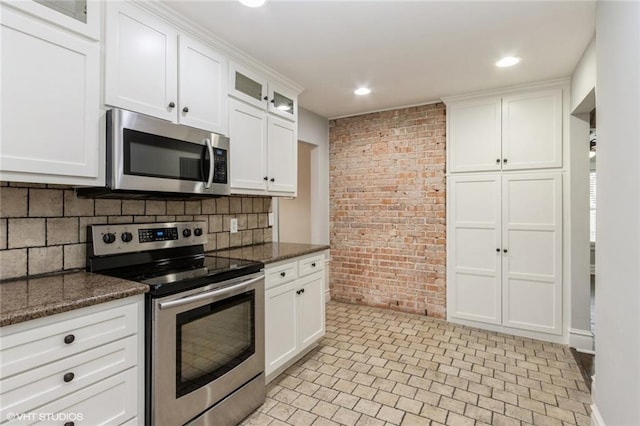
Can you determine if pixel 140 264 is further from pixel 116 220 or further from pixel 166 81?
pixel 166 81

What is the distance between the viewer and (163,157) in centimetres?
184

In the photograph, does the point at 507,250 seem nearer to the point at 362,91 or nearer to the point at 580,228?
the point at 580,228

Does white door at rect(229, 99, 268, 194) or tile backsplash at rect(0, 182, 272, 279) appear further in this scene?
white door at rect(229, 99, 268, 194)

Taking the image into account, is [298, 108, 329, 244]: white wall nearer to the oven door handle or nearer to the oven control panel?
the oven control panel

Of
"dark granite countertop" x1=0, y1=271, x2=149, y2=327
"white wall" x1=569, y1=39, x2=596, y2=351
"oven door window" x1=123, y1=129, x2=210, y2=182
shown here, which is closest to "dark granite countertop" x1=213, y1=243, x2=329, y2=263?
"oven door window" x1=123, y1=129, x2=210, y2=182

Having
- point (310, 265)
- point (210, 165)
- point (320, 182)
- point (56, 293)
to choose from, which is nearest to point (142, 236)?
point (210, 165)

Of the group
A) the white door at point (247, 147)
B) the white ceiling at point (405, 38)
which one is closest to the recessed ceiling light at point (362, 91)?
the white ceiling at point (405, 38)

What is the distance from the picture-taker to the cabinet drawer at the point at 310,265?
A: 2.62 m

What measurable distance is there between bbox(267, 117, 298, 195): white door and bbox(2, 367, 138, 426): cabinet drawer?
68.0 inches

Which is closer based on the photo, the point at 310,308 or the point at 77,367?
the point at 77,367

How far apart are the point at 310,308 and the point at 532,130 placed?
→ 2782mm

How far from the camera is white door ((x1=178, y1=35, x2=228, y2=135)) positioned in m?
2.02

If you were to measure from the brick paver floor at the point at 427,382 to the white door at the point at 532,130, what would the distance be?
1793 millimetres

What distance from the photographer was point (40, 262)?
1613mm
